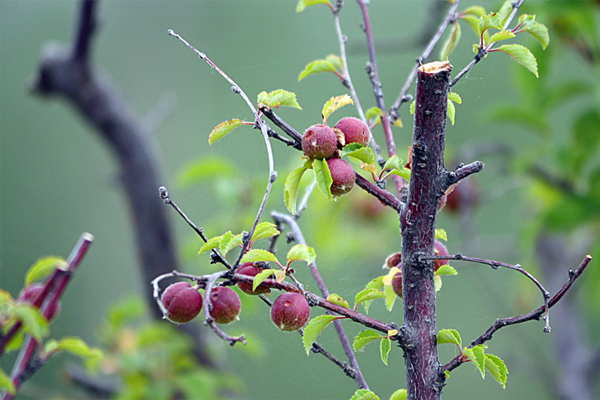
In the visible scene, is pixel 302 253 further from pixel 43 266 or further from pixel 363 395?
pixel 43 266

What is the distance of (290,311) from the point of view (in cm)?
29

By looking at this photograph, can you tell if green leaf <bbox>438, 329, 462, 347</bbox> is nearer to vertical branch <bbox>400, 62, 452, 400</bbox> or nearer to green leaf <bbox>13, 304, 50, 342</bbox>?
vertical branch <bbox>400, 62, 452, 400</bbox>

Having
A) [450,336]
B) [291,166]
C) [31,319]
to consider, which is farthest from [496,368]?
[291,166]

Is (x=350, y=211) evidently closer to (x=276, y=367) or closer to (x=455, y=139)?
(x=276, y=367)

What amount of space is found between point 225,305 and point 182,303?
0.09ft

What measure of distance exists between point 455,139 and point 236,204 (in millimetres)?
1768

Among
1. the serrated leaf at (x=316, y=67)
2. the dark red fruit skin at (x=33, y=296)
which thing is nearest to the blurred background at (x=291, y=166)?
the serrated leaf at (x=316, y=67)

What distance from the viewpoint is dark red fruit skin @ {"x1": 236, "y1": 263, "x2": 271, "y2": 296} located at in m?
0.30

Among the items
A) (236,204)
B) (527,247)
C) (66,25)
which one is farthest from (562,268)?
(66,25)

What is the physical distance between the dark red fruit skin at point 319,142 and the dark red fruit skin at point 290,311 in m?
0.09

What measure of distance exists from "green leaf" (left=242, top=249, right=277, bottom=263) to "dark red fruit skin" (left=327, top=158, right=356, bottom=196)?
0.20 feet

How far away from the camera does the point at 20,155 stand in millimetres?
2830

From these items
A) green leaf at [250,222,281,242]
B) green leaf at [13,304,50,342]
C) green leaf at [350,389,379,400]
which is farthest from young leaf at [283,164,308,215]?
green leaf at [13,304,50,342]

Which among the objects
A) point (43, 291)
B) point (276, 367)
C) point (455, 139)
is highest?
point (455, 139)
